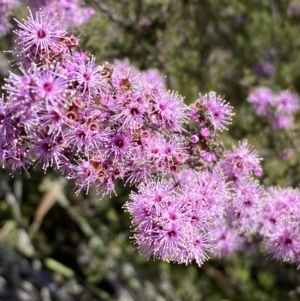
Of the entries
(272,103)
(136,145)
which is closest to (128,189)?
(272,103)

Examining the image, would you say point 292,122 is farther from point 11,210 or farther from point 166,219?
point 11,210

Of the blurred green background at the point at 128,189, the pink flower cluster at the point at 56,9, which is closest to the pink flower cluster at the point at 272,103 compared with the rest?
the blurred green background at the point at 128,189

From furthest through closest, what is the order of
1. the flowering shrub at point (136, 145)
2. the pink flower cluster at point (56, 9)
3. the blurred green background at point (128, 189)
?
the blurred green background at point (128, 189) → the pink flower cluster at point (56, 9) → the flowering shrub at point (136, 145)

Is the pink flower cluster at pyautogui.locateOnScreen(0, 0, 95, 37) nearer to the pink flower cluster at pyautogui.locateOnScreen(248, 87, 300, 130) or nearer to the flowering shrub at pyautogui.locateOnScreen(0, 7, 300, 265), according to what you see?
the flowering shrub at pyautogui.locateOnScreen(0, 7, 300, 265)

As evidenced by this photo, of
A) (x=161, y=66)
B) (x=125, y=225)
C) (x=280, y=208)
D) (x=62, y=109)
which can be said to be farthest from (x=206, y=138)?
(x=125, y=225)

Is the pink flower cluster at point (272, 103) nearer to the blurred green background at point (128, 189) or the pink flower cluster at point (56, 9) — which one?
the blurred green background at point (128, 189)

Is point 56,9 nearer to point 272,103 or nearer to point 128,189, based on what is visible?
point 128,189

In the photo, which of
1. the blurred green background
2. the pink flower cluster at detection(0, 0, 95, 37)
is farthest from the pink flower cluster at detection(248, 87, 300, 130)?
the pink flower cluster at detection(0, 0, 95, 37)

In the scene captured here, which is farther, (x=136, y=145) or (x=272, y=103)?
(x=272, y=103)
